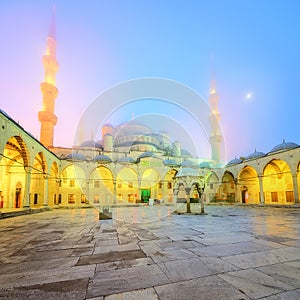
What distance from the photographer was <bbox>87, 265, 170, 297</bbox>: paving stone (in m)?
2.49

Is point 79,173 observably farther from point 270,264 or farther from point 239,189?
point 270,264

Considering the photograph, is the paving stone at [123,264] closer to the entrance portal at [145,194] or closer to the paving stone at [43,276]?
the paving stone at [43,276]

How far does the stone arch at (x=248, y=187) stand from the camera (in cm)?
3228

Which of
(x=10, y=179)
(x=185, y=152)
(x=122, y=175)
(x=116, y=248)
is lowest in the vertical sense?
(x=116, y=248)

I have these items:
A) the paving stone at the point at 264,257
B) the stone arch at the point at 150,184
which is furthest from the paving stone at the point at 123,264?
the stone arch at the point at 150,184

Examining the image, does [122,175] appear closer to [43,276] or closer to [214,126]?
[214,126]

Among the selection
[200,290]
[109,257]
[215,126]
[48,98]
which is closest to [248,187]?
[215,126]

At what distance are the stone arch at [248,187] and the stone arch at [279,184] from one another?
1.48m

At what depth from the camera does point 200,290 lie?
7.95 feet

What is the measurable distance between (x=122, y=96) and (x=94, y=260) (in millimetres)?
14366

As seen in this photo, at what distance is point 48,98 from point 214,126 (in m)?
29.9

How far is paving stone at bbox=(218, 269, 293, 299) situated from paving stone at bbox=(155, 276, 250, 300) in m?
0.12

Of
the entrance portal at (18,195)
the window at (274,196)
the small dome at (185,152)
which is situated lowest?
the window at (274,196)

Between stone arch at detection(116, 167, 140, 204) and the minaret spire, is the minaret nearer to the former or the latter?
the minaret spire
